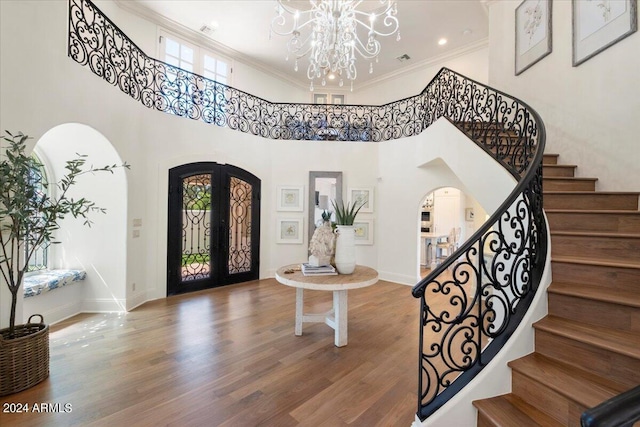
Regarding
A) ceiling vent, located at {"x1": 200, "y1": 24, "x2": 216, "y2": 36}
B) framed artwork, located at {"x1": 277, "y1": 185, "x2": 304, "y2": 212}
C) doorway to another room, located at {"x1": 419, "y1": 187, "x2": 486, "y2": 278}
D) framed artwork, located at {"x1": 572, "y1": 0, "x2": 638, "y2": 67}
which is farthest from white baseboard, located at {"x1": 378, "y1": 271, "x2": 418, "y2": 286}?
ceiling vent, located at {"x1": 200, "y1": 24, "x2": 216, "y2": 36}

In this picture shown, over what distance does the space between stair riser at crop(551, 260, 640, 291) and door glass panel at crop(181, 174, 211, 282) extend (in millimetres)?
5352

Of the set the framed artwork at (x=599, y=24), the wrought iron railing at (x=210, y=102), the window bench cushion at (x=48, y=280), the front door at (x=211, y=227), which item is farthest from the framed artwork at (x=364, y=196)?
the window bench cushion at (x=48, y=280)

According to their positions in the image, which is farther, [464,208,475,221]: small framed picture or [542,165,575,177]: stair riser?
[464,208,475,221]: small framed picture

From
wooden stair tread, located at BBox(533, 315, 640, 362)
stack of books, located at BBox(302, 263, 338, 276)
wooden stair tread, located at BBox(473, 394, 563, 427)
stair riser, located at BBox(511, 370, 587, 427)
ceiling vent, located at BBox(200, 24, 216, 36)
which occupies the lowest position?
wooden stair tread, located at BBox(473, 394, 563, 427)

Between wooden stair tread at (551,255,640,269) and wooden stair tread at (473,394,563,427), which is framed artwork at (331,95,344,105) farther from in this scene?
wooden stair tread at (473,394,563,427)

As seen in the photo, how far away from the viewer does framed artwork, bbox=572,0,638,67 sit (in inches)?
116

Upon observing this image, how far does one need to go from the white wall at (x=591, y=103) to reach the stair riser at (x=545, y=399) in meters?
2.80

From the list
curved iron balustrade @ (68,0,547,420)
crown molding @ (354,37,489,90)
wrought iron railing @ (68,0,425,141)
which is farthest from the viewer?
crown molding @ (354,37,489,90)

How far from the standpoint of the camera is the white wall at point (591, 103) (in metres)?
2.94

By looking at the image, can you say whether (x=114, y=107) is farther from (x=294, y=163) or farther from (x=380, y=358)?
(x=380, y=358)

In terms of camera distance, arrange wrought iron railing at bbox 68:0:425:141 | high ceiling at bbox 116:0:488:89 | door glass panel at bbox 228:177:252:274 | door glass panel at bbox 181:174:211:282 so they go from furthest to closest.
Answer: door glass panel at bbox 228:177:252:274
high ceiling at bbox 116:0:488:89
door glass panel at bbox 181:174:211:282
wrought iron railing at bbox 68:0:425:141

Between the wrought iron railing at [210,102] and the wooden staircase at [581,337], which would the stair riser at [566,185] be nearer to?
the wooden staircase at [581,337]

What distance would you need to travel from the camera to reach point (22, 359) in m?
2.30

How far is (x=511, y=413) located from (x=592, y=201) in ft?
8.31
